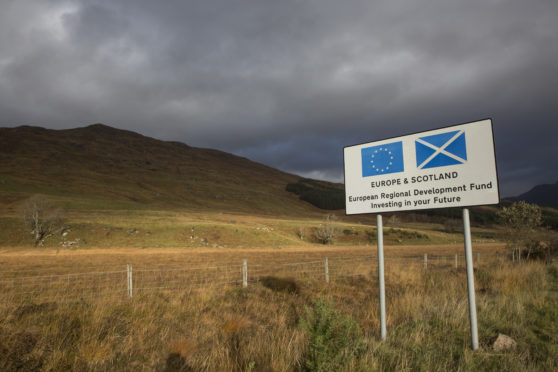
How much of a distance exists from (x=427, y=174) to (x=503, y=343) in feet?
8.54

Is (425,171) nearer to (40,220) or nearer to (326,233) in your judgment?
(40,220)

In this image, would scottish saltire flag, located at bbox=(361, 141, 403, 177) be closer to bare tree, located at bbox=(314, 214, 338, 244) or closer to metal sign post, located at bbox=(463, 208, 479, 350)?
metal sign post, located at bbox=(463, 208, 479, 350)

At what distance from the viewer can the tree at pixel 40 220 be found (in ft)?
116

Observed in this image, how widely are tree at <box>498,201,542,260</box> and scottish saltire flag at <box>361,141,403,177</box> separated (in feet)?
56.0

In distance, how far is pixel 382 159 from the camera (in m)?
5.56

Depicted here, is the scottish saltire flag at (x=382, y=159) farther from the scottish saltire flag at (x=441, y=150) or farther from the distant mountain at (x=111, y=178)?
the distant mountain at (x=111, y=178)

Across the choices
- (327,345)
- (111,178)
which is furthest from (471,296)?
(111,178)

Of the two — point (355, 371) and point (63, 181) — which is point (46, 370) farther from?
point (63, 181)

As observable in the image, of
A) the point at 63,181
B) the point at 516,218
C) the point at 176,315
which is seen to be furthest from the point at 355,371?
the point at 63,181

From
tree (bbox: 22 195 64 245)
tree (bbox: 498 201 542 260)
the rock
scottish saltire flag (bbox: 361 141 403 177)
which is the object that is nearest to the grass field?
the rock

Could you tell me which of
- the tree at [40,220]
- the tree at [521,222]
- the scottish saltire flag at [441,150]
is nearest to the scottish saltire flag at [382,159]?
the scottish saltire flag at [441,150]

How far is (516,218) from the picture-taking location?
18.6 meters

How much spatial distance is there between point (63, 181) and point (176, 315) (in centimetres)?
9243

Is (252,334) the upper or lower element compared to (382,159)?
lower
